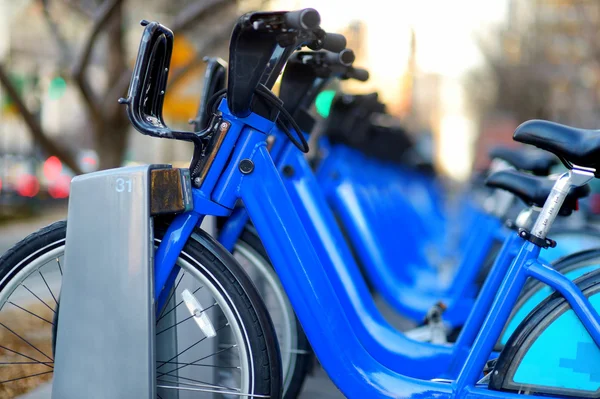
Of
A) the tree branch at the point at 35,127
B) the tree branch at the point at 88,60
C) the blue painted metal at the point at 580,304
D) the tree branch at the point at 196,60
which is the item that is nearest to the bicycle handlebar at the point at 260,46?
the blue painted metal at the point at 580,304

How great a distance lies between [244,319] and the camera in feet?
7.20

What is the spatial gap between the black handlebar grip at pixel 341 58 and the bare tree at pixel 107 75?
3901mm

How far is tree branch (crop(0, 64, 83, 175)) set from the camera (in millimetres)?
7230

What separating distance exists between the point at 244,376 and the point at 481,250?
2.62 metres

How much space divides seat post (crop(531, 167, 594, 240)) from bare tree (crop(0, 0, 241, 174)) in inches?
194

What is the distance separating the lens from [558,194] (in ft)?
7.34

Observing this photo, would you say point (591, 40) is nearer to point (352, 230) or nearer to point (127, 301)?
point (352, 230)

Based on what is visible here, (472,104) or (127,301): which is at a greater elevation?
(472,104)

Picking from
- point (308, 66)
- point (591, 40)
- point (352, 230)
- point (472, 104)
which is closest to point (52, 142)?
point (352, 230)

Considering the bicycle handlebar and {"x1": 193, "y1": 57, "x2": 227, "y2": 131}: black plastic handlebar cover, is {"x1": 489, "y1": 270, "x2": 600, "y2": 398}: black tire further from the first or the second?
{"x1": 193, "y1": 57, "x2": 227, "y2": 131}: black plastic handlebar cover

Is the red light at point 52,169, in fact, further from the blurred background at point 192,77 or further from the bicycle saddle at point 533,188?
the bicycle saddle at point 533,188

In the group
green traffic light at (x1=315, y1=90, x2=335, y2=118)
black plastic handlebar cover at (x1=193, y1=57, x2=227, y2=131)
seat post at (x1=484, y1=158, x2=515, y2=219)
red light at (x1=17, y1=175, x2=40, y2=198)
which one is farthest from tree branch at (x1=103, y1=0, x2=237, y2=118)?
red light at (x1=17, y1=175, x2=40, y2=198)

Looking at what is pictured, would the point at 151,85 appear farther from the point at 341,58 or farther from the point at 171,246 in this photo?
the point at 341,58

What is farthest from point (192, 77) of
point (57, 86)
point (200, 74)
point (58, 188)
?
point (57, 86)
